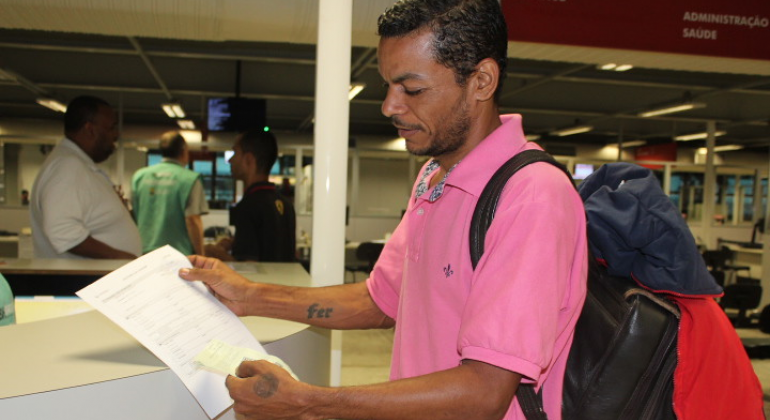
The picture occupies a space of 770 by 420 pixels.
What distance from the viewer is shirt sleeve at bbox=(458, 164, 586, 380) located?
0.87m

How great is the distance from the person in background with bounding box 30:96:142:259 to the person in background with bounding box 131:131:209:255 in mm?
989

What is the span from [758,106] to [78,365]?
12433 millimetres

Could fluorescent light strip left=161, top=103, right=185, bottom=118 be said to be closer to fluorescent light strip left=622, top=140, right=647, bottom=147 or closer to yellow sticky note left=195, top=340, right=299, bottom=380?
yellow sticky note left=195, top=340, right=299, bottom=380

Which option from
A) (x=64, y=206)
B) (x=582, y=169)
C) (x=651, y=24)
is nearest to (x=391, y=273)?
(x=64, y=206)

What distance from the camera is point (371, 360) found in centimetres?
572

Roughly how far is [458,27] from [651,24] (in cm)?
276

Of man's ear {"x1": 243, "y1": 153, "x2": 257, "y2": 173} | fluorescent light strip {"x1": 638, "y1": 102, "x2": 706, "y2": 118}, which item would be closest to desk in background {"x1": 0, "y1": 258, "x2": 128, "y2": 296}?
man's ear {"x1": 243, "y1": 153, "x2": 257, "y2": 173}

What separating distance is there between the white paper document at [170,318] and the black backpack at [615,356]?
1.75 ft

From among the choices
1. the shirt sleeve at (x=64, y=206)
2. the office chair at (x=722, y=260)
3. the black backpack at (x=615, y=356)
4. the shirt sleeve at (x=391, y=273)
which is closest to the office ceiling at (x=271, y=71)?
the shirt sleeve at (x=64, y=206)

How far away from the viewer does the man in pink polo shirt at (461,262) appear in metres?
0.88

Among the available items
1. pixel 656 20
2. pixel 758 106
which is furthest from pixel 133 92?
pixel 758 106

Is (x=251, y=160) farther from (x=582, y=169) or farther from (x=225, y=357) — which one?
(x=582, y=169)

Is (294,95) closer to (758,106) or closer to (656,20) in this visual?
(656,20)

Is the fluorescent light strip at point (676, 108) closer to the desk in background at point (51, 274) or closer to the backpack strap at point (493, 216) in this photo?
the desk in background at point (51, 274)
